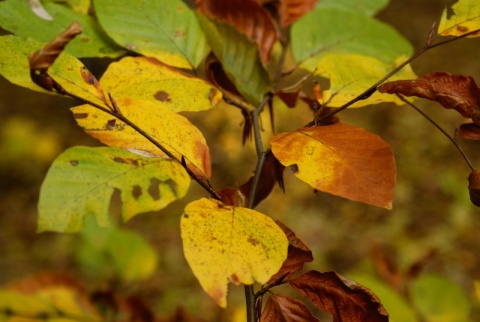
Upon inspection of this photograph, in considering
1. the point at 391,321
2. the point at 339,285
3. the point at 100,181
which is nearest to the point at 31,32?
the point at 100,181

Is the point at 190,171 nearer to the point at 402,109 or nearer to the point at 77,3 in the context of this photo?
the point at 77,3

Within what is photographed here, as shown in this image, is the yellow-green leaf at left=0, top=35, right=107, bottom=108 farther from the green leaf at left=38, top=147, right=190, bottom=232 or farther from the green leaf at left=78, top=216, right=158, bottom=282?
the green leaf at left=78, top=216, right=158, bottom=282

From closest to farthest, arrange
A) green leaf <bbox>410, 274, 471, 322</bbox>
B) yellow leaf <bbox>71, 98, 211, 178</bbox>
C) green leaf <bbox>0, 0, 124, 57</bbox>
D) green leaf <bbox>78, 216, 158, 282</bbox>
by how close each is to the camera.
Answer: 1. yellow leaf <bbox>71, 98, 211, 178</bbox>
2. green leaf <bbox>0, 0, 124, 57</bbox>
3. green leaf <bbox>410, 274, 471, 322</bbox>
4. green leaf <bbox>78, 216, 158, 282</bbox>

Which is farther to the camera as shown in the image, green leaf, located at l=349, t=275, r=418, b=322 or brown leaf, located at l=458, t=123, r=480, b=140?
green leaf, located at l=349, t=275, r=418, b=322

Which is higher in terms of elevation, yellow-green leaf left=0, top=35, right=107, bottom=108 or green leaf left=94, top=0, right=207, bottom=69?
yellow-green leaf left=0, top=35, right=107, bottom=108

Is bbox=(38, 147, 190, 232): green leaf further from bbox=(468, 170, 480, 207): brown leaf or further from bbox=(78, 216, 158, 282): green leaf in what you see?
bbox=(78, 216, 158, 282): green leaf

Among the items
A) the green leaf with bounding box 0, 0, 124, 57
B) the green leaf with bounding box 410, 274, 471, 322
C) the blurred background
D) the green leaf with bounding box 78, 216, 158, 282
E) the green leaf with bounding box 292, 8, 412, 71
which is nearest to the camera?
the green leaf with bounding box 0, 0, 124, 57

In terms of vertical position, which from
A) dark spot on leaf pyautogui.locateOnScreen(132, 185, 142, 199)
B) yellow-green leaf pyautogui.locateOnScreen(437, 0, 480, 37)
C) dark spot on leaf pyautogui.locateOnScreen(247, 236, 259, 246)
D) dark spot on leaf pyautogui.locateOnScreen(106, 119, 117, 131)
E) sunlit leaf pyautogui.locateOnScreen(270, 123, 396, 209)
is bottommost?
dark spot on leaf pyautogui.locateOnScreen(132, 185, 142, 199)

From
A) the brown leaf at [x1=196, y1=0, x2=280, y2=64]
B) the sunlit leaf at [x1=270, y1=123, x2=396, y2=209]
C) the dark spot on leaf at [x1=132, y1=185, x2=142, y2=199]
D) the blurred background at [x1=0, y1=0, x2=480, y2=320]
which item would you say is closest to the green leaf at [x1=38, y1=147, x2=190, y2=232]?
the dark spot on leaf at [x1=132, y1=185, x2=142, y2=199]
